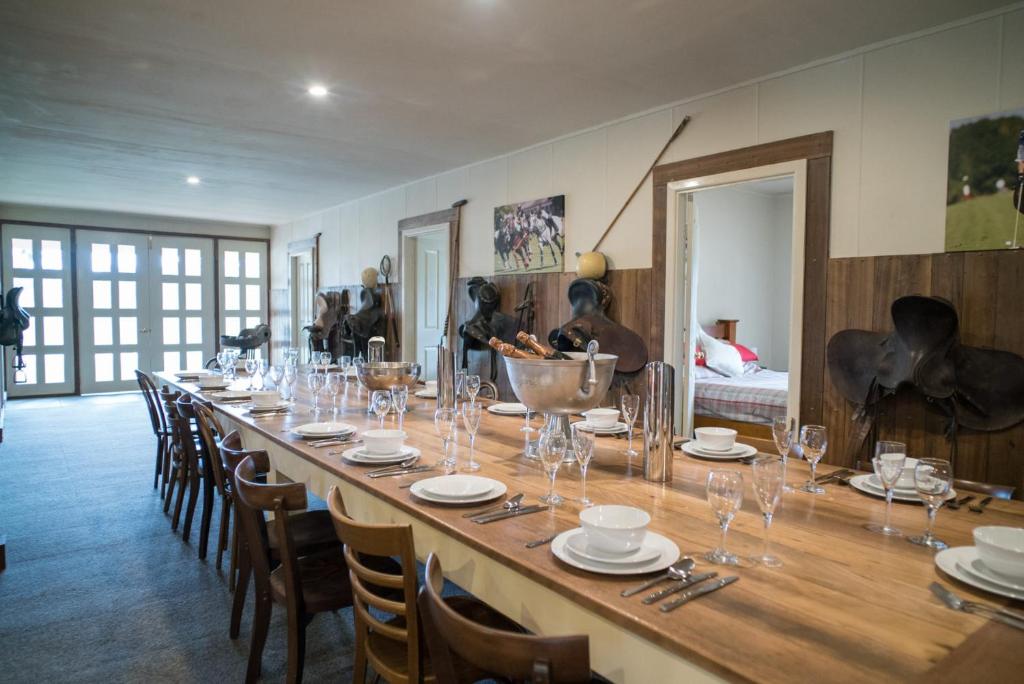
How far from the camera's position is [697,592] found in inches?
41.6

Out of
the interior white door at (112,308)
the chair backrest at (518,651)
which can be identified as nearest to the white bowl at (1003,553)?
the chair backrest at (518,651)

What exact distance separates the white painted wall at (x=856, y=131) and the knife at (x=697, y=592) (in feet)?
8.28

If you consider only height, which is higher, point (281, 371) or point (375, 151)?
point (375, 151)

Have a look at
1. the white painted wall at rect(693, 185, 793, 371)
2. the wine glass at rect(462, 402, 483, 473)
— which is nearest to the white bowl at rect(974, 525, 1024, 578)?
the wine glass at rect(462, 402, 483, 473)

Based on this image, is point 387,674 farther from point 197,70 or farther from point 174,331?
point 174,331

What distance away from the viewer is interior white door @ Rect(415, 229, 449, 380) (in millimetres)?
6887

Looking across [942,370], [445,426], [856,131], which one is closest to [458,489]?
[445,426]

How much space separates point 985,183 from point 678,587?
2681 millimetres

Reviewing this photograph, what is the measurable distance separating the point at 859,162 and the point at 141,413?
25.7 ft

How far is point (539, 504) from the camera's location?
60.6 inches

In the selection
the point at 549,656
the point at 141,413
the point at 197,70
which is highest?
the point at 197,70

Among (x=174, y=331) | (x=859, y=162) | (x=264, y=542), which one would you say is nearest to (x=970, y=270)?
(x=859, y=162)

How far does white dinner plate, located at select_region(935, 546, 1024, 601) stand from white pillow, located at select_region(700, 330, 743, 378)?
4.51 metres

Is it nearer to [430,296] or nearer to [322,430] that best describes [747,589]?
[322,430]
